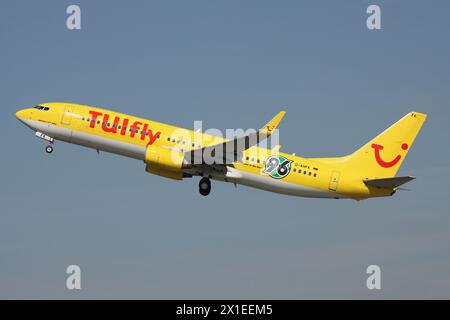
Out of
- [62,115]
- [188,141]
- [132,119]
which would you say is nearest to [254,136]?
[188,141]

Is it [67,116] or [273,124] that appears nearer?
[273,124]

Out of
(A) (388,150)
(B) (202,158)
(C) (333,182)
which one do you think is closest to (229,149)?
(B) (202,158)

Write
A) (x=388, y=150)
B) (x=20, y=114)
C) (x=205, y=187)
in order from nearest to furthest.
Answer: (x=205, y=187) < (x=388, y=150) < (x=20, y=114)

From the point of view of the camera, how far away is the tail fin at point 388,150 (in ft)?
215

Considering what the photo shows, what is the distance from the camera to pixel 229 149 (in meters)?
60.4

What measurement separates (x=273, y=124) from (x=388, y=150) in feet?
46.2

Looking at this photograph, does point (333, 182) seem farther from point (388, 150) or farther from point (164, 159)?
point (164, 159)

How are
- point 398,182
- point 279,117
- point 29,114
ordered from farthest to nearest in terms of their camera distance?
point 29,114, point 398,182, point 279,117

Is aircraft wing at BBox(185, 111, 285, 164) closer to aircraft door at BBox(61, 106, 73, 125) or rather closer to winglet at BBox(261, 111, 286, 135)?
winglet at BBox(261, 111, 286, 135)

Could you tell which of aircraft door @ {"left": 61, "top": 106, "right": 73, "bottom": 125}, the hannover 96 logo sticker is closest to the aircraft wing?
the hannover 96 logo sticker

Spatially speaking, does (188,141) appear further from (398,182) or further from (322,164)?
(398,182)

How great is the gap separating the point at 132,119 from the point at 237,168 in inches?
350

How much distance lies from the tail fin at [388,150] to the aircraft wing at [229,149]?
32.4 feet

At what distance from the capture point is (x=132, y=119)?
206 ft
